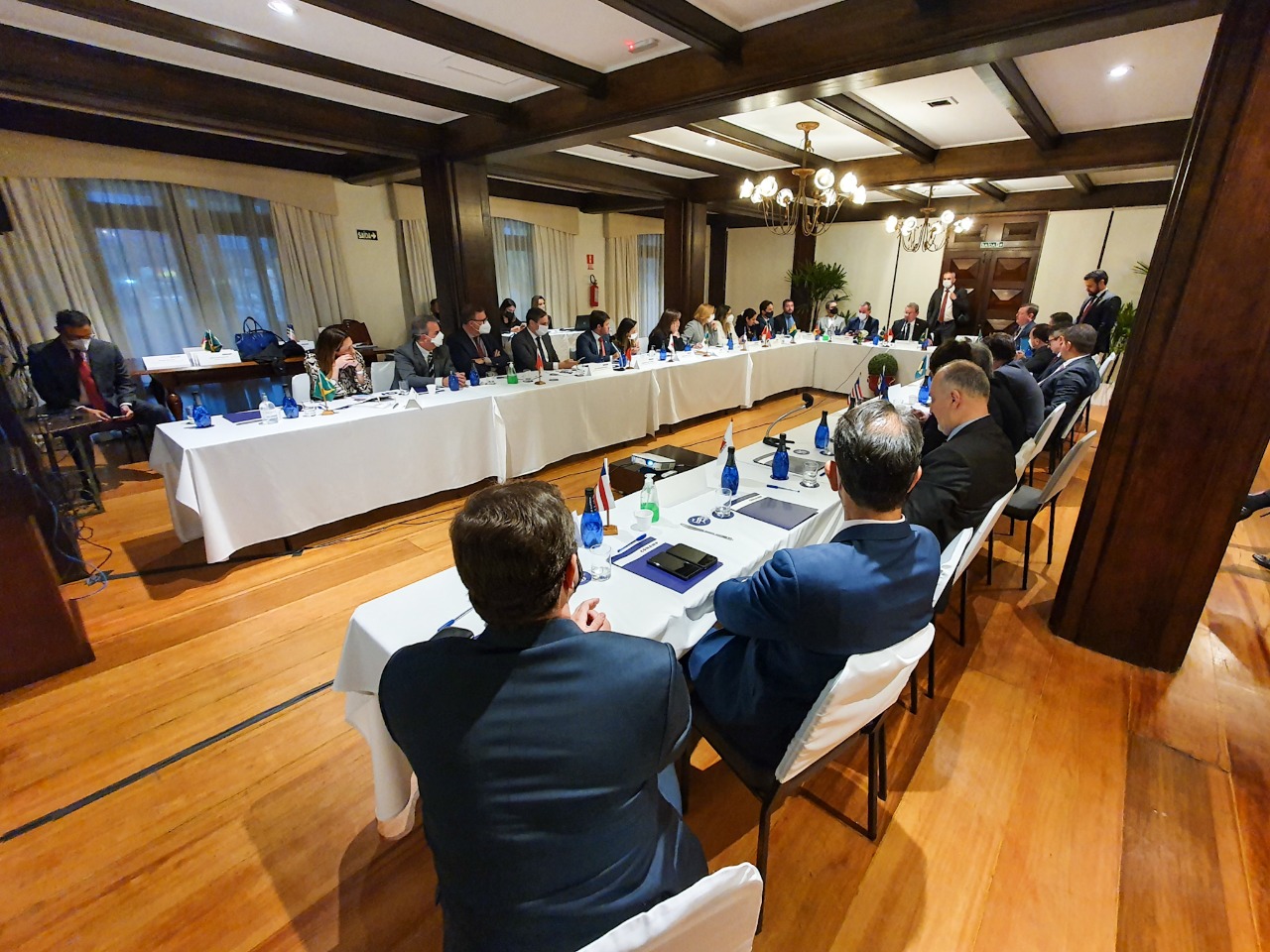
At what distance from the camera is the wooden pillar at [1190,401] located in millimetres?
1645

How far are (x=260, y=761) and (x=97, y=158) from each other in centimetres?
596

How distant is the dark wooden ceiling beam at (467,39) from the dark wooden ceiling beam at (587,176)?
2.05 m

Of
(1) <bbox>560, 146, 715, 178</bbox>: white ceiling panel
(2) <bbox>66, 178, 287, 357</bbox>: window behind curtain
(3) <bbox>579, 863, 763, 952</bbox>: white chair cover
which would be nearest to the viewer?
(3) <bbox>579, 863, 763, 952</bbox>: white chair cover

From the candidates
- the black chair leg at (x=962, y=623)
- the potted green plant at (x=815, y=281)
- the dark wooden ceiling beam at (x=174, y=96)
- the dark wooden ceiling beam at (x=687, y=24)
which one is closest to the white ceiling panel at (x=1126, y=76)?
the dark wooden ceiling beam at (x=687, y=24)

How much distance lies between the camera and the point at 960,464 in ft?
6.02

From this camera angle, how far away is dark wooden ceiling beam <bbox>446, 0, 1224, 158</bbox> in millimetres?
2100

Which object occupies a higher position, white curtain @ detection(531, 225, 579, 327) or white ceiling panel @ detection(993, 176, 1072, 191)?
white ceiling panel @ detection(993, 176, 1072, 191)

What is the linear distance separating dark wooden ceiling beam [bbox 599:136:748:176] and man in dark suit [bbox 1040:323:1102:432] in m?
3.69

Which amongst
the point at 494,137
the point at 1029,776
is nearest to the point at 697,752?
the point at 1029,776

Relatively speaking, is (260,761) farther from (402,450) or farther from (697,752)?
(402,450)

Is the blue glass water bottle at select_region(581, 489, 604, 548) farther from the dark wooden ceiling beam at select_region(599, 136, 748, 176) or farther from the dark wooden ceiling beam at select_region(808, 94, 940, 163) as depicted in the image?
the dark wooden ceiling beam at select_region(599, 136, 748, 176)

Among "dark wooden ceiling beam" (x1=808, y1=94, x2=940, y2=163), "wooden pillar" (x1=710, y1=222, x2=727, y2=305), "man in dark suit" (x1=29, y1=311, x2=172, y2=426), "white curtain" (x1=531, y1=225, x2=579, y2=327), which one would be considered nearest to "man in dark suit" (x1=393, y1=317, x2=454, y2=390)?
→ "man in dark suit" (x1=29, y1=311, x2=172, y2=426)

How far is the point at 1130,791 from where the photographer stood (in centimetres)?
165

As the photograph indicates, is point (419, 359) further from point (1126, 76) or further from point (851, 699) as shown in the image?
point (1126, 76)
